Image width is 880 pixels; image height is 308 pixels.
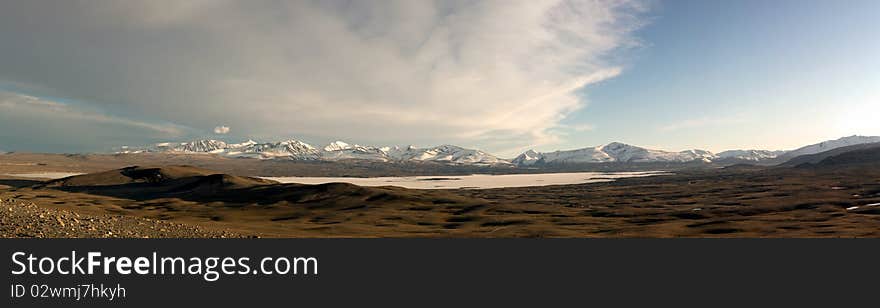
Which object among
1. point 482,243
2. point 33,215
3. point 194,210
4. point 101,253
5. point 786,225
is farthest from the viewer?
point 194,210

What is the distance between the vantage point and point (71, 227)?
27.9 m

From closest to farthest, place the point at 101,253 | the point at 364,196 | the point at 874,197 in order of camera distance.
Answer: the point at 101,253
the point at 874,197
the point at 364,196

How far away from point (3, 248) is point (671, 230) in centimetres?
6490

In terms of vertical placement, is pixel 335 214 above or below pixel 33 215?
below

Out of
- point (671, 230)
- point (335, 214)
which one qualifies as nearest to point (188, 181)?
point (335, 214)

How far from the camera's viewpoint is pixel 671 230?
60.4 metres

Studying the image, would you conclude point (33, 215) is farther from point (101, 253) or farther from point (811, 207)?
point (811, 207)

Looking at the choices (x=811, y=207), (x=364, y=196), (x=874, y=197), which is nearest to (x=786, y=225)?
(x=811, y=207)

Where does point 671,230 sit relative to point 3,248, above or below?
below

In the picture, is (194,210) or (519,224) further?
(194,210)

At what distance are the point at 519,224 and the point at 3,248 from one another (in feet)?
198

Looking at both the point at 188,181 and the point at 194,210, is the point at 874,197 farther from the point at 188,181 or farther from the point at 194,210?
the point at 188,181

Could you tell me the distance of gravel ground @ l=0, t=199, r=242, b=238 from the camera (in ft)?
84.9

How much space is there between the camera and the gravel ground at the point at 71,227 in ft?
84.9
